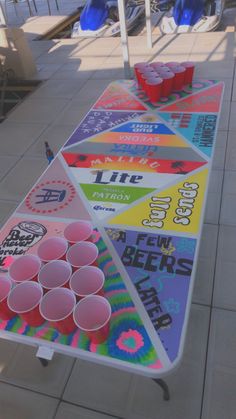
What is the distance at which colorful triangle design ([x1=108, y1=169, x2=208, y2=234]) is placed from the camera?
1.82m

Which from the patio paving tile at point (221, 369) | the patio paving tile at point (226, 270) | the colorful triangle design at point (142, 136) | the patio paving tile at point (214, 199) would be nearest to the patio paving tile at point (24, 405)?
the patio paving tile at point (221, 369)

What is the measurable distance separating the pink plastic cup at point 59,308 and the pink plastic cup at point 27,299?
3 centimetres

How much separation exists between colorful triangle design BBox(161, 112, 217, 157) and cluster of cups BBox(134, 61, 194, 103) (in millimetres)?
273

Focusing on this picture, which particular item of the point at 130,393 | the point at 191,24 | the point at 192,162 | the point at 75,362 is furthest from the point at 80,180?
the point at 191,24

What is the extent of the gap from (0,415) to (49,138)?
2930 mm

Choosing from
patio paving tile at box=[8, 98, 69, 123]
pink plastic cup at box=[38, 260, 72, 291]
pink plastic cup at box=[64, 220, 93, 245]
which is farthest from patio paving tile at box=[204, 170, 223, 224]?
patio paving tile at box=[8, 98, 69, 123]

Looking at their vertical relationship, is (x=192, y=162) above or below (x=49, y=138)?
above

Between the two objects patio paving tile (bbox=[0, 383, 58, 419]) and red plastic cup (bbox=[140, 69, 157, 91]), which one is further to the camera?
red plastic cup (bbox=[140, 69, 157, 91])

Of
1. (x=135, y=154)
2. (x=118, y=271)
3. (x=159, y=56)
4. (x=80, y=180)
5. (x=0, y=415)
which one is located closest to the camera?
(x=118, y=271)

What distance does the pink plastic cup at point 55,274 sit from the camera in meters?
1.48

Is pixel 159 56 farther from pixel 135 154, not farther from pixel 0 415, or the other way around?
pixel 0 415

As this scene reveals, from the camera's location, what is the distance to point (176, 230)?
1.78 meters

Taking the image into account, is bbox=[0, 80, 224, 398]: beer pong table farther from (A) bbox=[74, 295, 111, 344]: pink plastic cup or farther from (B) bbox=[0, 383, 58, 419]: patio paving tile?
(B) bbox=[0, 383, 58, 419]: patio paving tile

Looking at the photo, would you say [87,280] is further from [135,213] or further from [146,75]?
[146,75]
